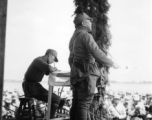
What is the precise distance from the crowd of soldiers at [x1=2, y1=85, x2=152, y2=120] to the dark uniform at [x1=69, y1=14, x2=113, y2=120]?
0.37 meters

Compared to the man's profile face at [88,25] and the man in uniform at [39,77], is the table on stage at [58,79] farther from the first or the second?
the man's profile face at [88,25]

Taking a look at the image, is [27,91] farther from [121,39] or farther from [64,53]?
[121,39]

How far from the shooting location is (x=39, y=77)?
3.13 metres

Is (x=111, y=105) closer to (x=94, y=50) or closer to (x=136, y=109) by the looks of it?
(x=136, y=109)

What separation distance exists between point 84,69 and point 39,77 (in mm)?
838

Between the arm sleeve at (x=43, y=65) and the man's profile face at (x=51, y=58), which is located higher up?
the man's profile face at (x=51, y=58)

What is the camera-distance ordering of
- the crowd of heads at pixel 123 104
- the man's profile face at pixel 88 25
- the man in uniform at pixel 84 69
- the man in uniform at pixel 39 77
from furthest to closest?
the man in uniform at pixel 39 77, the crowd of heads at pixel 123 104, the man's profile face at pixel 88 25, the man in uniform at pixel 84 69

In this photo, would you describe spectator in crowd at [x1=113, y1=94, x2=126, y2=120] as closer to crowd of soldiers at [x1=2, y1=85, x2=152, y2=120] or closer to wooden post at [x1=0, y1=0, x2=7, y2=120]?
crowd of soldiers at [x1=2, y1=85, x2=152, y2=120]

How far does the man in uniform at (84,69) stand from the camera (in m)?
2.48

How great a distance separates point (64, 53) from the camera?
9.83 feet

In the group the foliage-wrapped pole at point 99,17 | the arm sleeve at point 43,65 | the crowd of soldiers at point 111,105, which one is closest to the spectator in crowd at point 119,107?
the crowd of soldiers at point 111,105

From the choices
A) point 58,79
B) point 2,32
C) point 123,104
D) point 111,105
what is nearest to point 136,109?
point 123,104

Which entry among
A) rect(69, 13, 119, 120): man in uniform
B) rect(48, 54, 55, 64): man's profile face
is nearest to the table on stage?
rect(48, 54, 55, 64): man's profile face

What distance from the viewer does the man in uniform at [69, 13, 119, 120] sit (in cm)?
248
